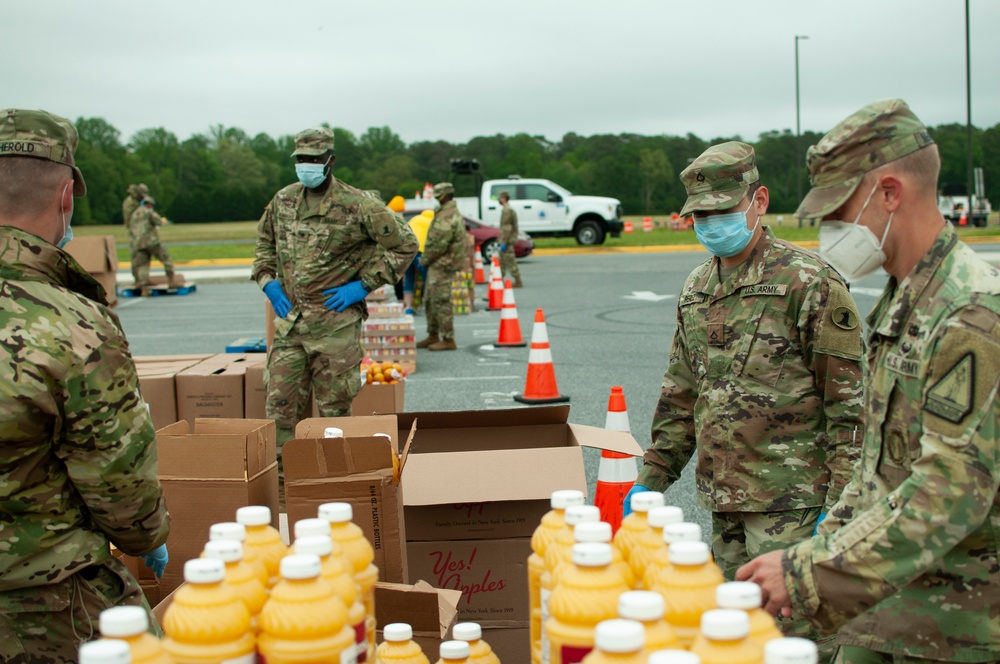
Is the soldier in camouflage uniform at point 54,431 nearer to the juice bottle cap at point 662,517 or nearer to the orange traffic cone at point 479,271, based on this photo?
the juice bottle cap at point 662,517

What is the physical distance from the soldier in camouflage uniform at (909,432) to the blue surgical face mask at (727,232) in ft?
3.24

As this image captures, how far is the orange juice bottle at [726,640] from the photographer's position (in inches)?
60.9

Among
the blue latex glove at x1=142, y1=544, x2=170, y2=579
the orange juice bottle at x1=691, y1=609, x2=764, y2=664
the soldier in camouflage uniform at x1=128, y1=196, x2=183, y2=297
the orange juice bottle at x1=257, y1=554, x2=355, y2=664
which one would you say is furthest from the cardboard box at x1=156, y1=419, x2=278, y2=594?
the soldier in camouflage uniform at x1=128, y1=196, x2=183, y2=297

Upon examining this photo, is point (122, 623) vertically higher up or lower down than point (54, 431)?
lower down

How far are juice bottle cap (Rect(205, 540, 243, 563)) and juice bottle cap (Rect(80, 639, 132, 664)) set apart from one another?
1.07 ft

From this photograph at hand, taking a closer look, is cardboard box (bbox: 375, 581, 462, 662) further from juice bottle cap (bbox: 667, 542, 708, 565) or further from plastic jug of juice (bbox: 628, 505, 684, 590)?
juice bottle cap (bbox: 667, 542, 708, 565)

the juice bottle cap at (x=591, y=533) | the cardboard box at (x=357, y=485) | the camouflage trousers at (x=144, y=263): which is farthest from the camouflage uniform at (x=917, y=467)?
the camouflage trousers at (x=144, y=263)

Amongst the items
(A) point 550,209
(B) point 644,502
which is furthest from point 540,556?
(A) point 550,209

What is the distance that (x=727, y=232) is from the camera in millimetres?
3588

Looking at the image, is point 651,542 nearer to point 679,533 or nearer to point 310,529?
point 679,533

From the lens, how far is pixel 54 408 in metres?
2.52

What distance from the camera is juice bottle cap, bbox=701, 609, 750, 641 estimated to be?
155 cm

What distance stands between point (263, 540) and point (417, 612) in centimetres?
117

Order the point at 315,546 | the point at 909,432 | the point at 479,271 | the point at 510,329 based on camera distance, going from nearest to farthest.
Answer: the point at 315,546 → the point at 909,432 → the point at 510,329 → the point at 479,271
